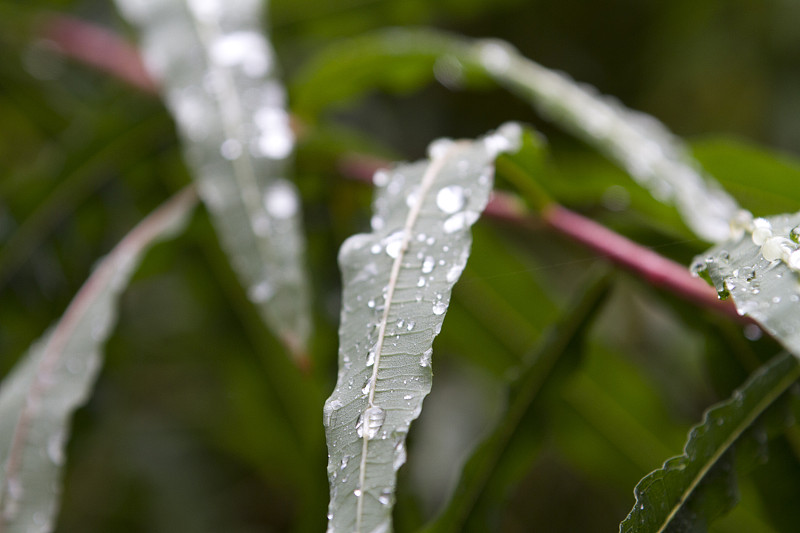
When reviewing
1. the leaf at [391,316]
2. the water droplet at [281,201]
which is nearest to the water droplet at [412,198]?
the leaf at [391,316]

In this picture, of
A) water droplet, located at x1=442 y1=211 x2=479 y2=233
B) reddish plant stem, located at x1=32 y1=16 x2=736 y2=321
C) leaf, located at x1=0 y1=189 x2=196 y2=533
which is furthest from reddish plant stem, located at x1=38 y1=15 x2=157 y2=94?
water droplet, located at x1=442 y1=211 x2=479 y2=233

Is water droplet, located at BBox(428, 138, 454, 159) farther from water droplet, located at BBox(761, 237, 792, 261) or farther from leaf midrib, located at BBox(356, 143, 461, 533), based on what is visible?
water droplet, located at BBox(761, 237, 792, 261)

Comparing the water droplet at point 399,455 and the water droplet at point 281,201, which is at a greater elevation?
the water droplet at point 281,201

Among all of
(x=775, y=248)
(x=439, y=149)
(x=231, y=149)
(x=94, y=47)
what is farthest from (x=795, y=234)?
(x=94, y=47)

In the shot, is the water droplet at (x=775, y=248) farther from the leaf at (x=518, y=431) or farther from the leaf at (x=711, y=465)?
the leaf at (x=518, y=431)

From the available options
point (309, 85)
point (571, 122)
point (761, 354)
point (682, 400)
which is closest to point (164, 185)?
point (309, 85)

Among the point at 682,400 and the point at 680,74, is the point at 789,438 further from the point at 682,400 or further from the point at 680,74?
the point at 680,74

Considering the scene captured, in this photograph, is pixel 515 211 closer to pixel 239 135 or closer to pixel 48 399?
pixel 239 135
